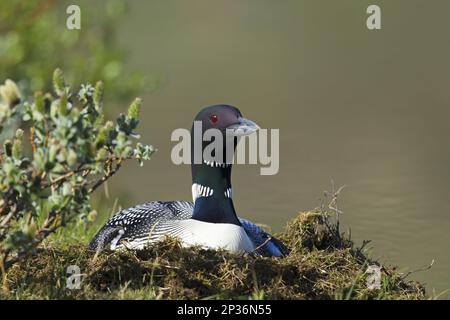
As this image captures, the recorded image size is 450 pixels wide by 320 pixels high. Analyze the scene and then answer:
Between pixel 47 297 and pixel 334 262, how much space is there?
1601mm

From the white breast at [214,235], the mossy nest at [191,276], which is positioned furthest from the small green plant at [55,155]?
the white breast at [214,235]

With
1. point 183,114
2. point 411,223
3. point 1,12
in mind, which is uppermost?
point 1,12

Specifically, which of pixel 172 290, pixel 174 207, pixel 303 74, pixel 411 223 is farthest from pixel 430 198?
pixel 303 74

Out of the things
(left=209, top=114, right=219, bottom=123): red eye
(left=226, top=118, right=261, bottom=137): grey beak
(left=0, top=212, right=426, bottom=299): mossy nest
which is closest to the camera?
(left=0, top=212, right=426, bottom=299): mossy nest

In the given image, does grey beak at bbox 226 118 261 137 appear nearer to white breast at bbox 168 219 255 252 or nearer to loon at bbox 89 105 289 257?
loon at bbox 89 105 289 257

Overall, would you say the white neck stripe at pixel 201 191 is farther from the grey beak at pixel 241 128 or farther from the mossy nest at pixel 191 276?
the mossy nest at pixel 191 276

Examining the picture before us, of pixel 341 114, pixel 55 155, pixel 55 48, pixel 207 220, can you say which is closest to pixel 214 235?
pixel 207 220

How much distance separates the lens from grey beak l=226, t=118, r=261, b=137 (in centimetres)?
567

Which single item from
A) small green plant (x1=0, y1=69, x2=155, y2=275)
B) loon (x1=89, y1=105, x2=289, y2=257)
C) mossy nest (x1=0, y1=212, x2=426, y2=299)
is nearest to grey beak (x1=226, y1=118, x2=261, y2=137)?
loon (x1=89, y1=105, x2=289, y2=257)

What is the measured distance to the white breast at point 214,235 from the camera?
212 inches

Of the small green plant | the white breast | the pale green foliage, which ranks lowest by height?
the white breast

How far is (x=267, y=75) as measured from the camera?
658 inches

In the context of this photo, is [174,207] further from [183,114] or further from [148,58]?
[148,58]

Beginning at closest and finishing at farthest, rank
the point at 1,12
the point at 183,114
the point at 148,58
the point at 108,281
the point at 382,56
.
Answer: the point at 108,281
the point at 1,12
the point at 183,114
the point at 148,58
the point at 382,56
